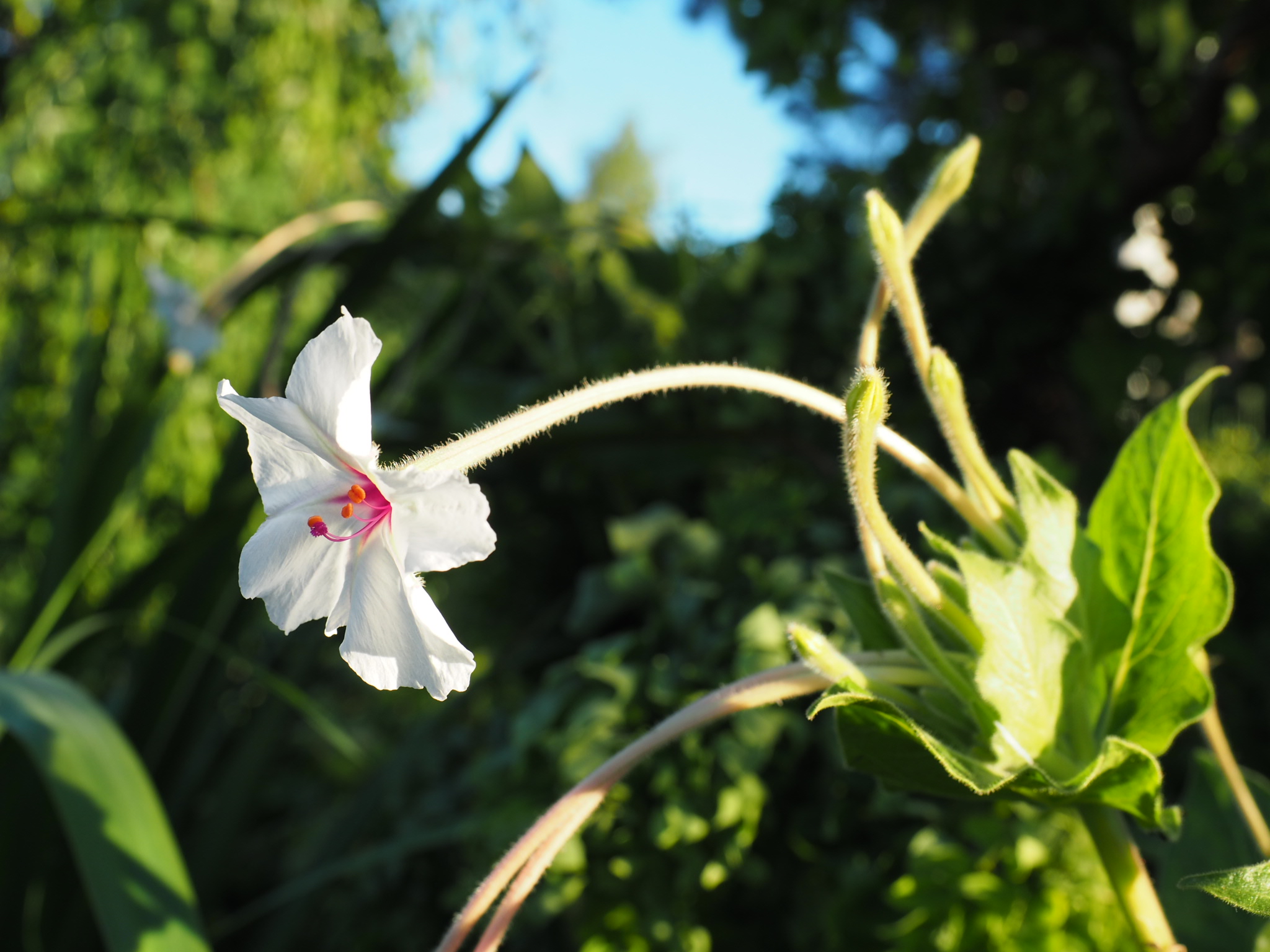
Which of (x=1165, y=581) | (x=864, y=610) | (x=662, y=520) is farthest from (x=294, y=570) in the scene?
(x=662, y=520)

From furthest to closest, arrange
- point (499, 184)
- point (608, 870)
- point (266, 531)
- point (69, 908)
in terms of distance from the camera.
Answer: point (499, 184) < point (69, 908) < point (608, 870) < point (266, 531)

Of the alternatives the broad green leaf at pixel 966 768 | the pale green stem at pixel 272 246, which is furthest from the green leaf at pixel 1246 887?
the pale green stem at pixel 272 246

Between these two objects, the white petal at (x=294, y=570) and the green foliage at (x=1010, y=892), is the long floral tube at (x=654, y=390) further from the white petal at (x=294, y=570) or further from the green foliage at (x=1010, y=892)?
the green foliage at (x=1010, y=892)

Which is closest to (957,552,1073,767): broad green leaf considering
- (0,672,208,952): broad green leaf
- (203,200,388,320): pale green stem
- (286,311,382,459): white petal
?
(286,311,382,459): white petal

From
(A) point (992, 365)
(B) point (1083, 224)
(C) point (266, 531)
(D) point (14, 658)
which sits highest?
(B) point (1083, 224)

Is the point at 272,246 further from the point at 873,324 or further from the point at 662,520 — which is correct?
the point at 873,324

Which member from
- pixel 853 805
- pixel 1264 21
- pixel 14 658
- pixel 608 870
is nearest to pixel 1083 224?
pixel 1264 21

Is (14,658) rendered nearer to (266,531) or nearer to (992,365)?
(266,531)

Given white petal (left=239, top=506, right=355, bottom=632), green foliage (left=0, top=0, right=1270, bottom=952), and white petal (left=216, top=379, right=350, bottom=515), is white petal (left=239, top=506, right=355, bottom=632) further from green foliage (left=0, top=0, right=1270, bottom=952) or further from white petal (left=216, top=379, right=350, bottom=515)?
green foliage (left=0, top=0, right=1270, bottom=952)
